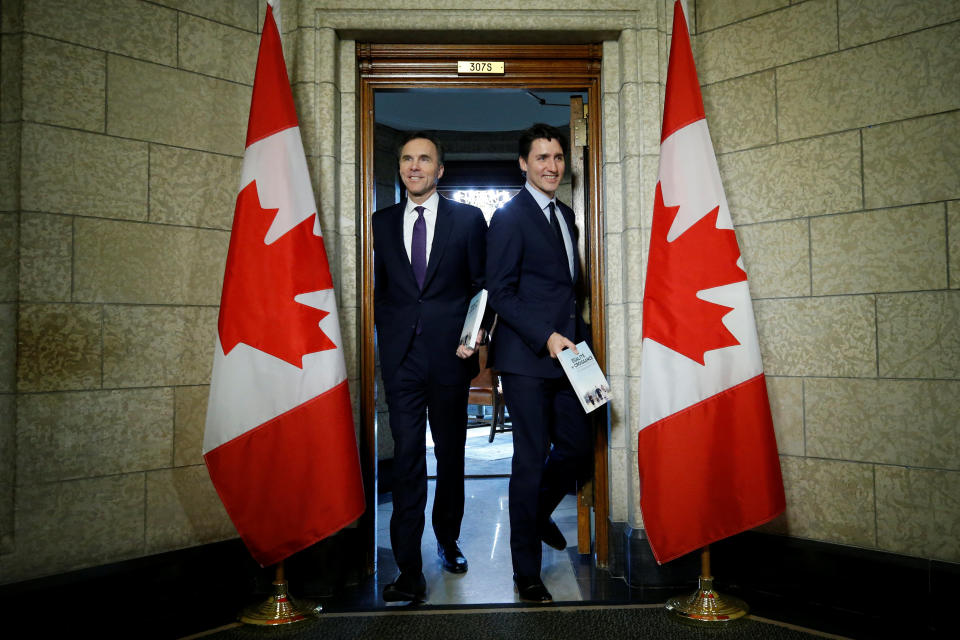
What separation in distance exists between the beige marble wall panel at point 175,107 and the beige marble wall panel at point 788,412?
2.24 m

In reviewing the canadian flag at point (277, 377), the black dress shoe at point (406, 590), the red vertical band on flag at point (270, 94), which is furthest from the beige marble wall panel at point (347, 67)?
the black dress shoe at point (406, 590)

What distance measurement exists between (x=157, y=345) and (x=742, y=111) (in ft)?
7.69

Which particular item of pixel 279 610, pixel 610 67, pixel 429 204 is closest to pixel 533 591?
pixel 279 610

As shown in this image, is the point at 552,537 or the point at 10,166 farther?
the point at 552,537

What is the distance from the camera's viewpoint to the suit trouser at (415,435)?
218 centimetres

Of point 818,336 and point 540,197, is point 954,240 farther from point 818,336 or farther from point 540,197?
point 540,197

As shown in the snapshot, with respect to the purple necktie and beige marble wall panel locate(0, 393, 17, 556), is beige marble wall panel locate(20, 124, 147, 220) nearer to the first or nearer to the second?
beige marble wall panel locate(0, 393, 17, 556)

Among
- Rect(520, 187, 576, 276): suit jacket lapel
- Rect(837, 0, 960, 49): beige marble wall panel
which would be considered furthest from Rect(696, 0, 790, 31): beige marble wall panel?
Rect(520, 187, 576, 276): suit jacket lapel

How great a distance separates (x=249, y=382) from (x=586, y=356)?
42.6 inches

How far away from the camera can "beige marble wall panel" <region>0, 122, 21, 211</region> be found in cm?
194

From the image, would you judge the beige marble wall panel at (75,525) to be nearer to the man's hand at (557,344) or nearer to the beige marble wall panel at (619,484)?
the man's hand at (557,344)

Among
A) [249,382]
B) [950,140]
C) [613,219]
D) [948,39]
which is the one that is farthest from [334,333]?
[948,39]

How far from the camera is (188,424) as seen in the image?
7.32 ft

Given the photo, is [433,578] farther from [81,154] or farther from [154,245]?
[81,154]
